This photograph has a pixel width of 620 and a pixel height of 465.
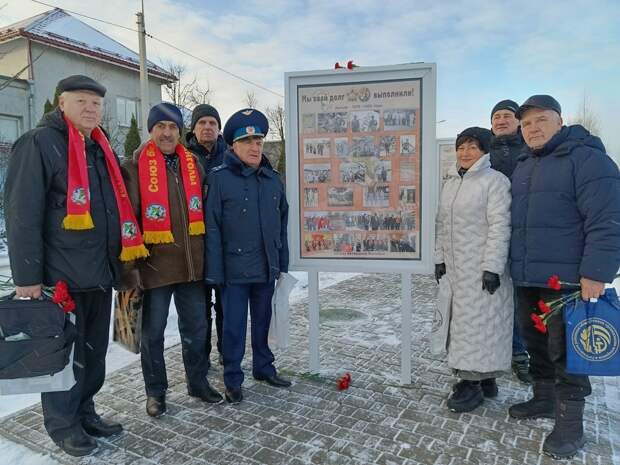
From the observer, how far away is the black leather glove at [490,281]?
3076 mm

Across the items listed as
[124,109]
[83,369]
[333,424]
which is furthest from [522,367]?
[124,109]

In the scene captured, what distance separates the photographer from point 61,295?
8.66 ft

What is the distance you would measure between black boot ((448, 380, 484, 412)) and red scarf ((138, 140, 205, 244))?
219 centimetres

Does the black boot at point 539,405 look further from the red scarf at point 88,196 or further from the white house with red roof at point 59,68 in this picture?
the white house with red roof at point 59,68

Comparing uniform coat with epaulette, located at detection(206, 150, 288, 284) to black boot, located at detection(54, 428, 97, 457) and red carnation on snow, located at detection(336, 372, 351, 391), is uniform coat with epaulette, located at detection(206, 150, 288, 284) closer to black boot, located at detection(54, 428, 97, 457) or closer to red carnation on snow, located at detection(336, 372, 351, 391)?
red carnation on snow, located at detection(336, 372, 351, 391)

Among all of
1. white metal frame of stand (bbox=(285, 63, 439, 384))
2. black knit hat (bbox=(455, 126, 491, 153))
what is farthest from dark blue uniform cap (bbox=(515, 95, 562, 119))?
white metal frame of stand (bbox=(285, 63, 439, 384))

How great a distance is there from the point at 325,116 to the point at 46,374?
2635mm

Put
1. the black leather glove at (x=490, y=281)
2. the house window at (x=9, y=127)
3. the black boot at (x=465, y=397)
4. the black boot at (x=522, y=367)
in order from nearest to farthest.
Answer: the black leather glove at (x=490, y=281)
the black boot at (x=465, y=397)
the black boot at (x=522, y=367)
the house window at (x=9, y=127)

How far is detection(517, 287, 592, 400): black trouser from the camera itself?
110 inches

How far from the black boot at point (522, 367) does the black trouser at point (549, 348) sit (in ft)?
1.78

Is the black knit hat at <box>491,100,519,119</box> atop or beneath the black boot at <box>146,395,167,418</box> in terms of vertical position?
atop

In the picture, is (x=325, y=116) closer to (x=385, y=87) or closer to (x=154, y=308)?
(x=385, y=87)

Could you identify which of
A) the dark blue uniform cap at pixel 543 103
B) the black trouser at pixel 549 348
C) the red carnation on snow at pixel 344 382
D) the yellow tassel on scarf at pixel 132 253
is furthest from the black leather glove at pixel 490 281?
the yellow tassel on scarf at pixel 132 253

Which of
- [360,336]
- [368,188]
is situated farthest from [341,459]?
[360,336]
